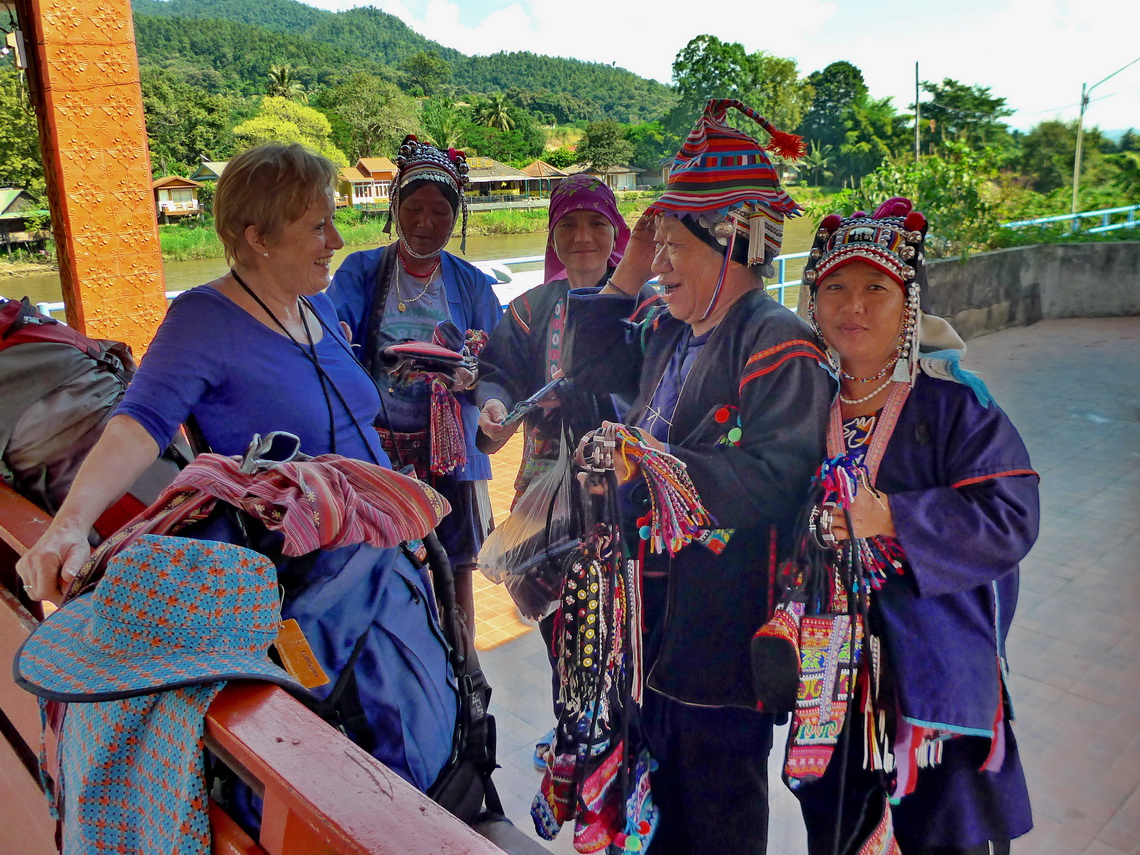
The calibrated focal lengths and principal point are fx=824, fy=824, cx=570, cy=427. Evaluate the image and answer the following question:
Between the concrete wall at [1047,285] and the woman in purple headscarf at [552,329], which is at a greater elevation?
the woman in purple headscarf at [552,329]

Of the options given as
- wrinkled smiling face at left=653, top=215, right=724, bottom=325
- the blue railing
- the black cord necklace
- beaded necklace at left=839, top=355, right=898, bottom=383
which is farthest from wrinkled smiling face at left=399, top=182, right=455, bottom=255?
the blue railing

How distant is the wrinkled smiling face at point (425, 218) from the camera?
106 inches

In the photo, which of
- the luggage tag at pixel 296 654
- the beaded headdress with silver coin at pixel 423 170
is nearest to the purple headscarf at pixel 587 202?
the beaded headdress with silver coin at pixel 423 170

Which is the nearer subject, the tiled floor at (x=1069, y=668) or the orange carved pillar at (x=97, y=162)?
the tiled floor at (x=1069, y=668)

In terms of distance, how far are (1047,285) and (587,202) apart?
10094 millimetres

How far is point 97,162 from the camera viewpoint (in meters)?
4.80

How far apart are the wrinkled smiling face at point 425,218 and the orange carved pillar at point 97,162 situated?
10.1 ft

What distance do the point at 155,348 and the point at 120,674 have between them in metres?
0.73

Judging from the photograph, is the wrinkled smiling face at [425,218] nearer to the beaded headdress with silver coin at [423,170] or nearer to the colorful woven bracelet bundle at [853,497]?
the beaded headdress with silver coin at [423,170]

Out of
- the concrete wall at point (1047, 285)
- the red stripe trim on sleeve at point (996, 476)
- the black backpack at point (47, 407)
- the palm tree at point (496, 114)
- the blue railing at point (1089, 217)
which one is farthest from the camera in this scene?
the palm tree at point (496, 114)

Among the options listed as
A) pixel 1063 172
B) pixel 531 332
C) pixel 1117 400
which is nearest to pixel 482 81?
pixel 1063 172

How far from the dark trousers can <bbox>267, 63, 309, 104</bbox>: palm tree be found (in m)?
53.5

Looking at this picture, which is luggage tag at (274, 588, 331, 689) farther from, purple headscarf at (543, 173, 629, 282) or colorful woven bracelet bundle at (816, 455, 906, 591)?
purple headscarf at (543, 173, 629, 282)

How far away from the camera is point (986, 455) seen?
1528 mm
